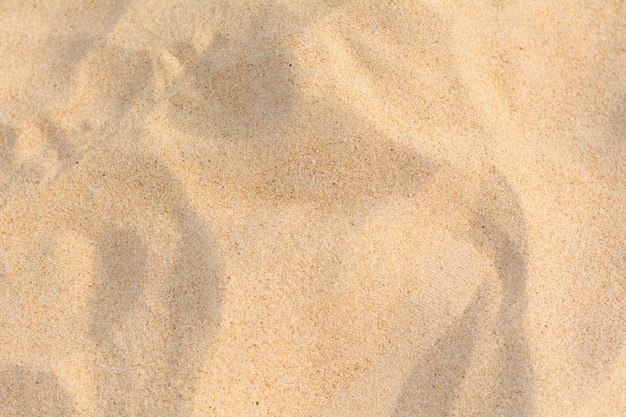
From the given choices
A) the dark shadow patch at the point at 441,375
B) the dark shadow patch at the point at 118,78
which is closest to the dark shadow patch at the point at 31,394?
the dark shadow patch at the point at 118,78

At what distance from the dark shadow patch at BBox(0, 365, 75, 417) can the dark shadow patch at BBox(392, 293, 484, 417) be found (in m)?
0.92

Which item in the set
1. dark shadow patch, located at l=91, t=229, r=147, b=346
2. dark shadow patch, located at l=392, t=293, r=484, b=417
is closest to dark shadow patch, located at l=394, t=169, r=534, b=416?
dark shadow patch, located at l=392, t=293, r=484, b=417

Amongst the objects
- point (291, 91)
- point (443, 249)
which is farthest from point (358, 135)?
point (443, 249)

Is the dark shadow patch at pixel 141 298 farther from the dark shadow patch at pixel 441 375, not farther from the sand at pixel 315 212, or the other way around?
the dark shadow patch at pixel 441 375

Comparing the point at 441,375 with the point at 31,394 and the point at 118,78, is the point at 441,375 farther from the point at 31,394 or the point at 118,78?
the point at 118,78

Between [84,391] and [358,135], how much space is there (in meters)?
1.06

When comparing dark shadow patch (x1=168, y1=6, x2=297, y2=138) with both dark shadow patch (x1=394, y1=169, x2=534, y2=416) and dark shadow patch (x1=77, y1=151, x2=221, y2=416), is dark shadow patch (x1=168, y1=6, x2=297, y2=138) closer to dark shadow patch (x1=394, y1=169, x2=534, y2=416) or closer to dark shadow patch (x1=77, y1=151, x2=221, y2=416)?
dark shadow patch (x1=77, y1=151, x2=221, y2=416)

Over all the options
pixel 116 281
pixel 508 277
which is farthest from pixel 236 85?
pixel 508 277

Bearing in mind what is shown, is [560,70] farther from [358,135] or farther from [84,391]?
[84,391]

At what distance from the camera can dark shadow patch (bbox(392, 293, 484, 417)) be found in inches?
63.7

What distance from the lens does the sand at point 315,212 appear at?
1627 millimetres

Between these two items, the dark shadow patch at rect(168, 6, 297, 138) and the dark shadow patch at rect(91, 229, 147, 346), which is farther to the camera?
the dark shadow patch at rect(168, 6, 297, 138)

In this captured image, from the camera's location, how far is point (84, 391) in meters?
1.61

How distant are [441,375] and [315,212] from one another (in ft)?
1.89
